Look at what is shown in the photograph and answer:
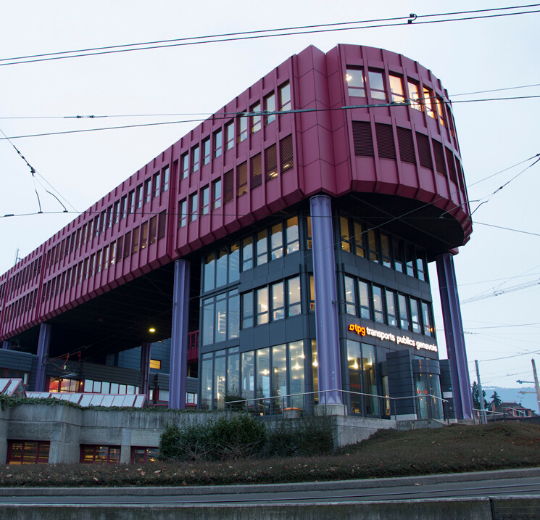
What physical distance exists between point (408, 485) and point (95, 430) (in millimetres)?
17576

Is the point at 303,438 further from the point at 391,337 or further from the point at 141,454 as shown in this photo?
the point at 391,337

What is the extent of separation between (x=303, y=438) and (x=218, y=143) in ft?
68.3

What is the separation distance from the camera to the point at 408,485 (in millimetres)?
11961

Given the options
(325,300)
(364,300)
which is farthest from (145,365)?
Answer: (325,300)

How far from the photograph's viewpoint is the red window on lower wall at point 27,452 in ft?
73.9

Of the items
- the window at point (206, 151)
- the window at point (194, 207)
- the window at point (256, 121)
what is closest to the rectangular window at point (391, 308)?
the window at point (256, 121)

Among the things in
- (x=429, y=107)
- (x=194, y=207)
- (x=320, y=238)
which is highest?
(x=429, y=107)

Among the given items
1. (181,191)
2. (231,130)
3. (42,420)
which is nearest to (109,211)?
(181,191)

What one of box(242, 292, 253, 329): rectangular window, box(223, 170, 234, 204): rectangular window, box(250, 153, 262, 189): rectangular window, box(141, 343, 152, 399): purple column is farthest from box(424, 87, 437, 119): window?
box(141, 343, 152, 399): purple column

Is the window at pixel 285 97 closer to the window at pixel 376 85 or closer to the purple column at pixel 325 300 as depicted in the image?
the window at pixel 376 85

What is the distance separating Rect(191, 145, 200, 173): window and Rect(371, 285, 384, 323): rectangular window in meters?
14.8

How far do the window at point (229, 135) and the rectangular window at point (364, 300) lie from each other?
12101mm

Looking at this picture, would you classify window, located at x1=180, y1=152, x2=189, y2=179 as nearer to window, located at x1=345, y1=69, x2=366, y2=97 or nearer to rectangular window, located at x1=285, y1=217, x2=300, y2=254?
rectangular window, located at x1=285, y1=217, x2=300, y2=254

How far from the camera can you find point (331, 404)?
22875 millimetres
